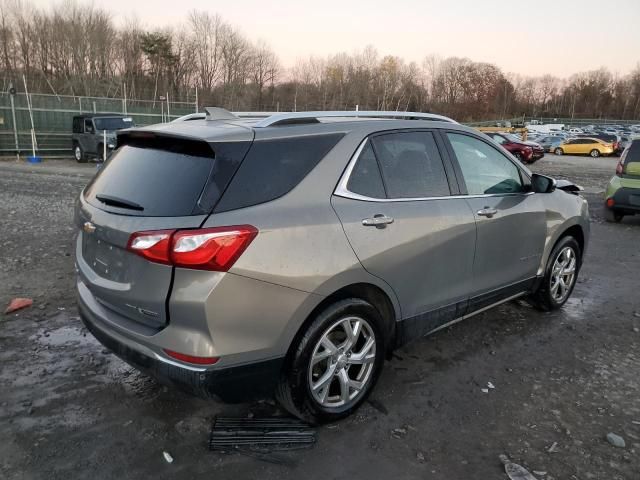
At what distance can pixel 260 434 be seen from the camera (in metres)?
2.86

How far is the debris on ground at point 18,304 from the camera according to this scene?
450cm

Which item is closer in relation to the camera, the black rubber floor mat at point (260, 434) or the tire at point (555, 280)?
the black rubber floor mat at point (260, 434)

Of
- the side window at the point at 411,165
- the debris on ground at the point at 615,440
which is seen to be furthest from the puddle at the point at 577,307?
the side window at the point at 411,165

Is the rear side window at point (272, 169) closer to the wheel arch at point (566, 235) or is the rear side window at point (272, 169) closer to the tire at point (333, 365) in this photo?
the tire at point (333, 365)

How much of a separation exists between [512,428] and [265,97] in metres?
62.6

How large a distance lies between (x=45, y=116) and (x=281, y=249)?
22.5 meters

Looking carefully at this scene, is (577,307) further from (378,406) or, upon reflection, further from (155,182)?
(155,182)

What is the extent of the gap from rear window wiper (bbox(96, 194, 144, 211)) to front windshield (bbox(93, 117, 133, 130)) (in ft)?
57.5

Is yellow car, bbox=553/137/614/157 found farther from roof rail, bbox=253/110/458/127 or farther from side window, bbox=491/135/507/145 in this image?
roof rail, bbox=253/110/458/127

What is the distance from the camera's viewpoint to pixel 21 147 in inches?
804

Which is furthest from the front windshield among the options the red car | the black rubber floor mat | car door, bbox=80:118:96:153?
the black rubber floor mat

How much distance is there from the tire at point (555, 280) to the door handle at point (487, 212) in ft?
3.98

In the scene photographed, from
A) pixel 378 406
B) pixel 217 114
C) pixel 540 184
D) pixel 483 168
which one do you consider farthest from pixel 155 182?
pixel 540 184

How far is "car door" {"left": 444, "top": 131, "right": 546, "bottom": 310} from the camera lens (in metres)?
3.70
